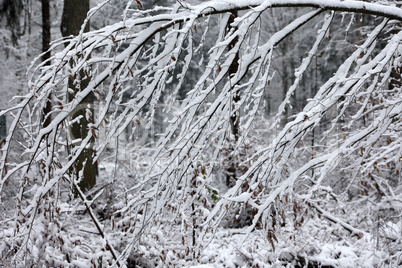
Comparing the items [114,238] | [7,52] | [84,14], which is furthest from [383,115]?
[7,52]

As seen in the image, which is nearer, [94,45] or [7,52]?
[94,45]

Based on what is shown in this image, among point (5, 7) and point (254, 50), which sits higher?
point (5, 7)

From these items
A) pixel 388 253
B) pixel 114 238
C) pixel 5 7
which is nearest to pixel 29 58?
pixel 5 7

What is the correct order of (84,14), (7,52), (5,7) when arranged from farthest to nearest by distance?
(7,52)
(5,7)
(84,14)

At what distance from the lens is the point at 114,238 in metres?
4.93

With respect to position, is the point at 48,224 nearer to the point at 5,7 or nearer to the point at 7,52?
the point at 5,7

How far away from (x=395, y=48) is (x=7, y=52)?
13.3 metres

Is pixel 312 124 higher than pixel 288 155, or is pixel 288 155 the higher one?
pixel 312 124

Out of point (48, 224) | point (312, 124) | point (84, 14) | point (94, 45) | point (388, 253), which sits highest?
point (84, 14)

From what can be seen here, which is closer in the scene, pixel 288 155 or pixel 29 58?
pixel 288 155

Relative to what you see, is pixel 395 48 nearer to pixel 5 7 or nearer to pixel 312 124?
pixel 312 124

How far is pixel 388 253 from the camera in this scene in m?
4.31

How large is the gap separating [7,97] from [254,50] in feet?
43.2

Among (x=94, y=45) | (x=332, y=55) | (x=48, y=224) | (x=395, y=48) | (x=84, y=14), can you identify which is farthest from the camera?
(x=332, y=55)
